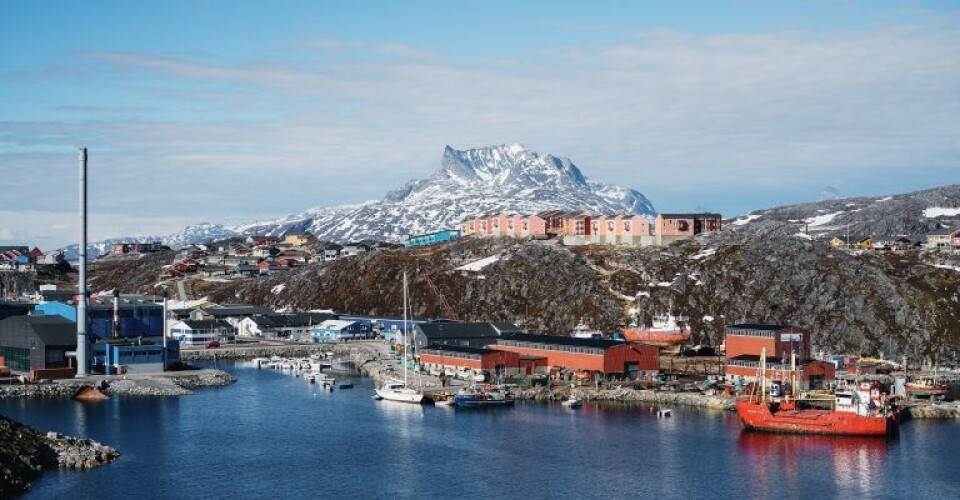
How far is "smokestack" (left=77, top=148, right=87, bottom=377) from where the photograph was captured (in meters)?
79.6

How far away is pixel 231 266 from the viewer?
172500 millimetres

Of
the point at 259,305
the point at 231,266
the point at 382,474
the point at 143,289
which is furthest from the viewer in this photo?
the point at 231,266

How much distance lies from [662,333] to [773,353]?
54.9 feet

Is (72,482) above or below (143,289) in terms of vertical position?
below

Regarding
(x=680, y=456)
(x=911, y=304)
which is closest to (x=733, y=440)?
(x=680, y=456)

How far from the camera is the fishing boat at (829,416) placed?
202 feet

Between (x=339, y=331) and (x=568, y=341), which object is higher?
(x=339, y=331)

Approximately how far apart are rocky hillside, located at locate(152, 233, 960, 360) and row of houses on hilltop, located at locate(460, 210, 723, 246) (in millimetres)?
5008

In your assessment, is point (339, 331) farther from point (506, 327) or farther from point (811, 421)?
point (811, 421)

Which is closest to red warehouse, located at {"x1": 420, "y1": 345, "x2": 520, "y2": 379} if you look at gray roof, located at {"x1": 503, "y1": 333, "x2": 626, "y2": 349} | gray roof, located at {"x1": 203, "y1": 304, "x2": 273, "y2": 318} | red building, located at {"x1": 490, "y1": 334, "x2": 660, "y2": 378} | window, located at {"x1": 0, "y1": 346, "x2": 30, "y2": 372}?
red building, located at {"x1": 490, "y1": 334, "x2": 660, "y2": 378}

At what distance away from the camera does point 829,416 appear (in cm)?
6244

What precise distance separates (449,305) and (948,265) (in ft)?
163

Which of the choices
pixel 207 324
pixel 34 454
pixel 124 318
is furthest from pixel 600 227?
pixel 34 454

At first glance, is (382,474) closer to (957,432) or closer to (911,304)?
(957,432)
